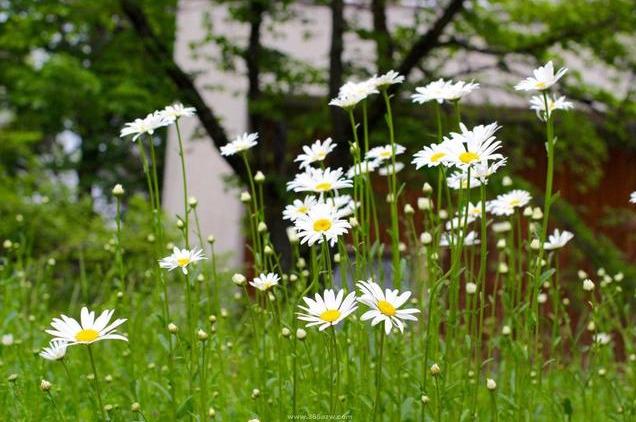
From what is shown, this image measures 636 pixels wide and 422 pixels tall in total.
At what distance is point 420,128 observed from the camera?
547 centimetres

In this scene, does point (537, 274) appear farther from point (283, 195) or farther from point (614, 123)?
point (614, 123)

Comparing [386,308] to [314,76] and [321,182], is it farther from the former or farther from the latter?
[314,76]

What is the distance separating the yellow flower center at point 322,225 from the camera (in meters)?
1.52

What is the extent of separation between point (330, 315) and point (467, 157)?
361 millimetres

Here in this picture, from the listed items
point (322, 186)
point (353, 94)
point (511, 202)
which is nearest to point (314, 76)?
point (511, 202)

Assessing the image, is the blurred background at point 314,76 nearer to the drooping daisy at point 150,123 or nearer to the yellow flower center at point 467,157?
the drooping daisy at point 150,123

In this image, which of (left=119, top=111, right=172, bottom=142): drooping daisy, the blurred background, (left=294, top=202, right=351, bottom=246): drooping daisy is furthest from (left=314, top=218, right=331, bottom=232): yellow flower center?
the blurred background

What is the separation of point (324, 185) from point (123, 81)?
6.05 meters

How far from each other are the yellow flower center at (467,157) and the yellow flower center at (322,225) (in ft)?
0.86

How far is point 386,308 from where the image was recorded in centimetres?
135

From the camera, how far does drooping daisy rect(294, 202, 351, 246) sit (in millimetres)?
1487

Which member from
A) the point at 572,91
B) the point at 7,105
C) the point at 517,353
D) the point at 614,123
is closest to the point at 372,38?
the point at 572,91

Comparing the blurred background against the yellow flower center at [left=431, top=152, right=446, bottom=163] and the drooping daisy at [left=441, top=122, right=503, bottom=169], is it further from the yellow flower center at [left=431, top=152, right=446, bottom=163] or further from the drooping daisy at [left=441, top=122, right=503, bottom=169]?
the drooping daisy at [left=441, top=122, right=503, bottom=169]

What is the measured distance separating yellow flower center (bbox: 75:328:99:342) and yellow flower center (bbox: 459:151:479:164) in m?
0.68
